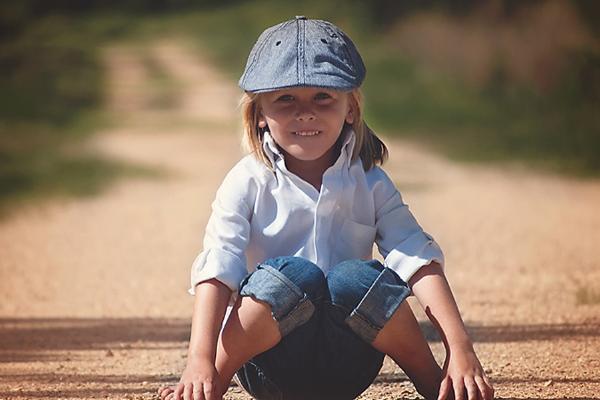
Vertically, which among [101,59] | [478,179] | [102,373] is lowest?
[101,59]

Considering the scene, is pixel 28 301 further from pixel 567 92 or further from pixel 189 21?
pixel 189 21

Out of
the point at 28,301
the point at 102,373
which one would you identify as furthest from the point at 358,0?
the point at 102,373

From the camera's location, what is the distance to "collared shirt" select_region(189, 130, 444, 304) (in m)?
3.69

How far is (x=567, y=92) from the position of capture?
15.4m

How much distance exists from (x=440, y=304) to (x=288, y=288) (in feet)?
1.41

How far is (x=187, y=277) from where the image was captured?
7105mm

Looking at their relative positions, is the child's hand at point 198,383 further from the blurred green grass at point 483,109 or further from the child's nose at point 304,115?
the blurred green grass at point 483,109

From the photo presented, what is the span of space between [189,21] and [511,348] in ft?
74.6

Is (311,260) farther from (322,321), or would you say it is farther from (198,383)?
(198,383)

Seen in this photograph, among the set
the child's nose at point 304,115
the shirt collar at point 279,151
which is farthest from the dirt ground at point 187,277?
the child's nose at point 304,115

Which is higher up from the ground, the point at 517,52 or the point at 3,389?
the point at 3,389

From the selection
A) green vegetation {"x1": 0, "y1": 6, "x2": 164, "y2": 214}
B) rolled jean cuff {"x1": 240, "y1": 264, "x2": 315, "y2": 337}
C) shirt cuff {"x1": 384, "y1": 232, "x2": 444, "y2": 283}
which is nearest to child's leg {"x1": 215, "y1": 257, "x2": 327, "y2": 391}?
rolled jean cuff {"x1": 240, "y1": 264, "x2": 315, "y2": 337}

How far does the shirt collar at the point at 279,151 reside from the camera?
3783 mm

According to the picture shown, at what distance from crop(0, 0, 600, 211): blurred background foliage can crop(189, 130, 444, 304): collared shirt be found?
8217 millimetres
